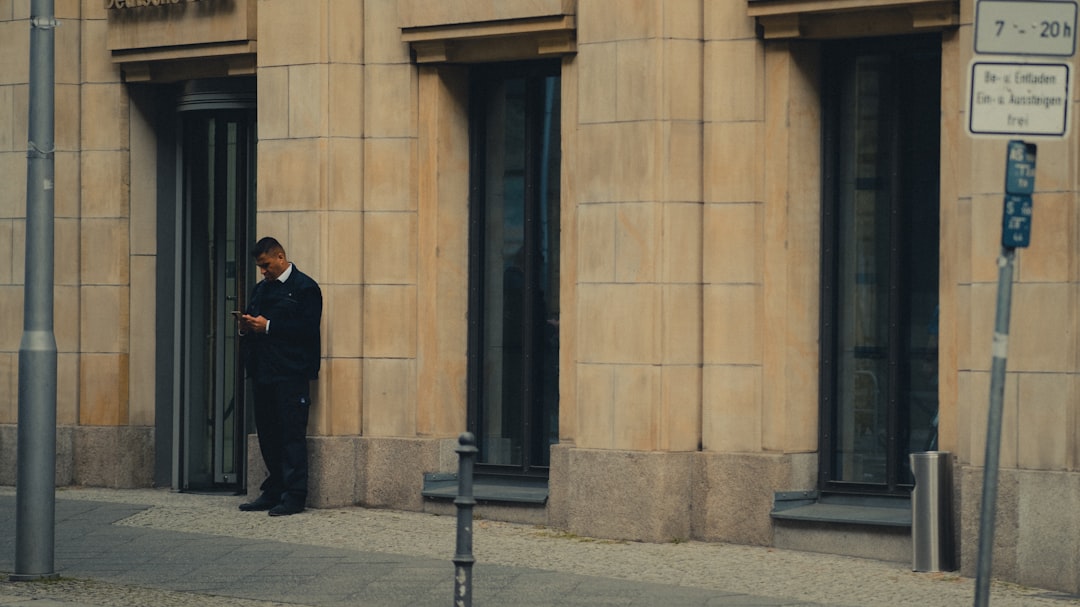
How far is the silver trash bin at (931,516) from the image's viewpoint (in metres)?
12.5

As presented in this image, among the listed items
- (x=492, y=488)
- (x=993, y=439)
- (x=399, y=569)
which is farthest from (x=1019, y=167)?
(x=492, y=488)

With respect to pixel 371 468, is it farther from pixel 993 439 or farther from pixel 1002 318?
pixel 1002 318

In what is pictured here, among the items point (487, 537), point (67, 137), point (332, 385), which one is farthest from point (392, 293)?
point (67, 137)

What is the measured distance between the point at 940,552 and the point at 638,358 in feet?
8.39

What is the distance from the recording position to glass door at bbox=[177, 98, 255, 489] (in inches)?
666

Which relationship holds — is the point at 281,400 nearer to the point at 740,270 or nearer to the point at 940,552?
the point at 740,270

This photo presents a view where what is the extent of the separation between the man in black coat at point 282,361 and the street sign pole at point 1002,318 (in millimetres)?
7505

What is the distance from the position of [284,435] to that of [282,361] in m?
0.57

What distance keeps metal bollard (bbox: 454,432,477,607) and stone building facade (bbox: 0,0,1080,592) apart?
4.10 metres

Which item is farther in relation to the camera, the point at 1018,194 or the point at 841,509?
the point at 841,509

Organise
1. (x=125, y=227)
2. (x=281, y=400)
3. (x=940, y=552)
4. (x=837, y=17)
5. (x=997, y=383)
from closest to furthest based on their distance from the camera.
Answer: (x=997, y=383) → (x=940, y=552) → (x=837, y=17) → (x=281, y=400) → (x=125, y=227)

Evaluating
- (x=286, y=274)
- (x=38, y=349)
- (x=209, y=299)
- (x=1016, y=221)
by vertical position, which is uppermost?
(x=1016, y=221)

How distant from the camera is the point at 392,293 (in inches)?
606

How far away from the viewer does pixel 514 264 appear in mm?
15438
